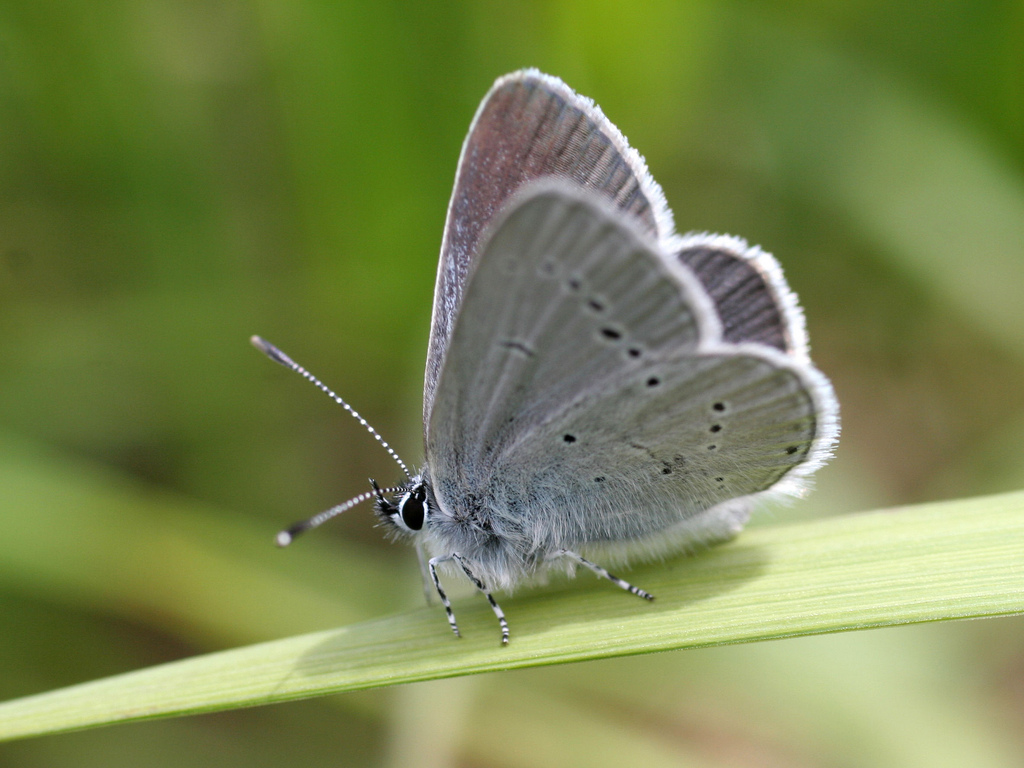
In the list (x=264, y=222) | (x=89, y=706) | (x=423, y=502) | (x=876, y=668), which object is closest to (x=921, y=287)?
(x=876, y=668)

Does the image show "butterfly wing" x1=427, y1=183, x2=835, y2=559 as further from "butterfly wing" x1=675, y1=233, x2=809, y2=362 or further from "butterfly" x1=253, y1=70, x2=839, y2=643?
"butterfly wing" x1=675, y1=233, x2=809, y2=362

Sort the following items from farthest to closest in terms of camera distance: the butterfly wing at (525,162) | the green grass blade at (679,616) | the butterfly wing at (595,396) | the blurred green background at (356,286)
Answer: the blurred green background at (356,286) < the butterfly wing at (525,162) < the butterfly wing at (595,396) < the green grass blade at (679,616)

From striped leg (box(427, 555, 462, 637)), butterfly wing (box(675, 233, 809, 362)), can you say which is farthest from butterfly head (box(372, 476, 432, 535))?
butterfly wing (box(675, 233, 809, 362))

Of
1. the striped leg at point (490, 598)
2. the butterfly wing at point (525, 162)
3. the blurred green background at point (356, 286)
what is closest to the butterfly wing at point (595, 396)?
the striped leg at point (490, 598)

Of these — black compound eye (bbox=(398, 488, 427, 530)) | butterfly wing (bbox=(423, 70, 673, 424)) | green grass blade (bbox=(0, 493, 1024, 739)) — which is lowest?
green grass blade (bbox=(0, 493, 1024, 739))

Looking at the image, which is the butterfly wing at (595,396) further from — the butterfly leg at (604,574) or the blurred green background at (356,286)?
the blurred green background at (356,286)

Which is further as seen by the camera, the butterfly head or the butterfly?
the butterfly head

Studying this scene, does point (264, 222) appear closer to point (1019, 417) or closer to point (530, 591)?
point (530, 591)
